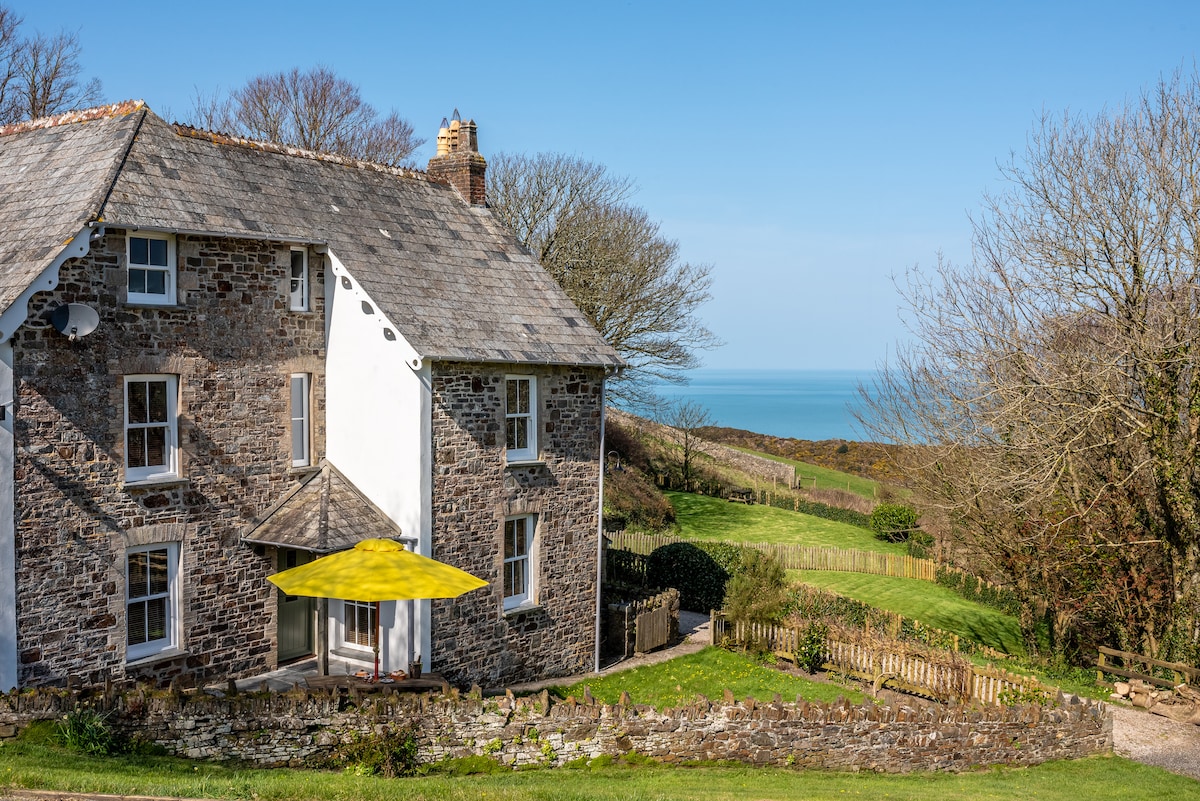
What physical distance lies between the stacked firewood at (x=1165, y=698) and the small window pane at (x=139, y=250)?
19930 mm

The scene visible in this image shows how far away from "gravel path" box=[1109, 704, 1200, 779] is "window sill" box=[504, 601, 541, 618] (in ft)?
34.6

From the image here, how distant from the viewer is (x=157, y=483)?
1584 cm

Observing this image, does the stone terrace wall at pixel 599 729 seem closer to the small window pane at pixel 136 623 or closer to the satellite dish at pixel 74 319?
the small window pane at pixel 136 623

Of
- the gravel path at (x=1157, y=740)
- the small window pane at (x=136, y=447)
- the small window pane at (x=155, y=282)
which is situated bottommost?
the gravel path at (x=1157, y=740)

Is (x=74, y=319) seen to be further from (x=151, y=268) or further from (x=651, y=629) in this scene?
(x=651, y=629)

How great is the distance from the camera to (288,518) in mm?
17453

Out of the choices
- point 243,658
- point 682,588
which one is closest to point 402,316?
point 243,658

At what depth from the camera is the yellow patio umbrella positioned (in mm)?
14422

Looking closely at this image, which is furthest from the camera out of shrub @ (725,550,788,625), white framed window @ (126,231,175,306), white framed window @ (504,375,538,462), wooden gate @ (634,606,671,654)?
shrub @ (725,550,788,625)

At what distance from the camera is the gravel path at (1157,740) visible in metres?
→ 16.4

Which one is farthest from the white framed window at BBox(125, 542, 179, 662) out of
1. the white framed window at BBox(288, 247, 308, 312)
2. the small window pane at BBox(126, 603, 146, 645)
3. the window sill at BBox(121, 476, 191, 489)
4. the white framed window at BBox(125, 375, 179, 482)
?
the white framed window at BBox(288, 247, 308, 312)

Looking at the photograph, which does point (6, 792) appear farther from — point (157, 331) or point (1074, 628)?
→ point (1074, 628)

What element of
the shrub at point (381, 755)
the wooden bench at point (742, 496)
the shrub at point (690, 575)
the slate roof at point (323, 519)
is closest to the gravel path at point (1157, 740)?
the shrub at point (690, 575)

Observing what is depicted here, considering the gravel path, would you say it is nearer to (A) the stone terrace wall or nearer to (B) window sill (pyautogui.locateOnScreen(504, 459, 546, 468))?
(A) the stone terrace wall
